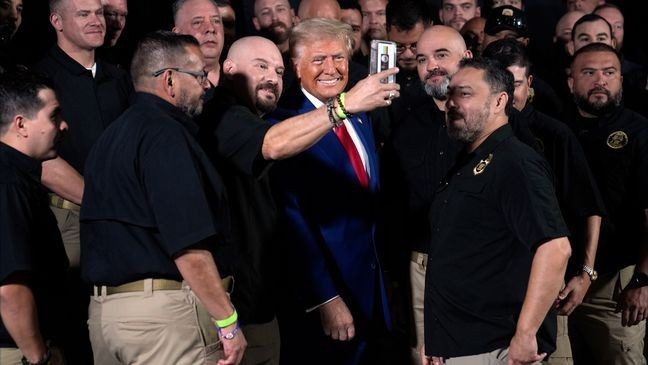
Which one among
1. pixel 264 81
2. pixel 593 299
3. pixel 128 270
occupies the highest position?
pixel 264 81

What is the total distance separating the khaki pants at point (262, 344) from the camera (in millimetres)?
3635

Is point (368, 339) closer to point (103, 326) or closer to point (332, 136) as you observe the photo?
point (332, 136)

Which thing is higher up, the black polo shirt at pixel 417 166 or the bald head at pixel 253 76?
the bald head at pixel 253 76

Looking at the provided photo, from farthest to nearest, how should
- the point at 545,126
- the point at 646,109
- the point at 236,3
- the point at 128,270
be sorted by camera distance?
the point at 236,3 < the point at 646,109 < the point at 545,126 < the point at 128,270

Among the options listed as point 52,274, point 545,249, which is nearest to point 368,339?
point 545,249

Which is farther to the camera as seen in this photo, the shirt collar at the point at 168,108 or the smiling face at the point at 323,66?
the smiling face at the point at 323,66

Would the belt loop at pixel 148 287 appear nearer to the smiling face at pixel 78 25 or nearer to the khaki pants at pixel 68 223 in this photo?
the khaki pants at pixel 68 223

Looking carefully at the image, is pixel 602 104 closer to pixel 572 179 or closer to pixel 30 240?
pixel 572 179

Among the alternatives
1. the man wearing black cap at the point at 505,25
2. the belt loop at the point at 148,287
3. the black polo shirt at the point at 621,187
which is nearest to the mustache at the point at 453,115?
the belt loop at the point at 148,287

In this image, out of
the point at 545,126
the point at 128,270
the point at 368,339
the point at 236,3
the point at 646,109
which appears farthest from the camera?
the point at 236,3

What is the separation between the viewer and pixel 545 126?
434 centimetres

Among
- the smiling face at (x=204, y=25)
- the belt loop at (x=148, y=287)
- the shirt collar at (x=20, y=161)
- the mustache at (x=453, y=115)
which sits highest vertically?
the smiling face at (x=204, y=25)

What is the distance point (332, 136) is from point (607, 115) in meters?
1.63

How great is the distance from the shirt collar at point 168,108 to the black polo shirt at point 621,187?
7.62ft
